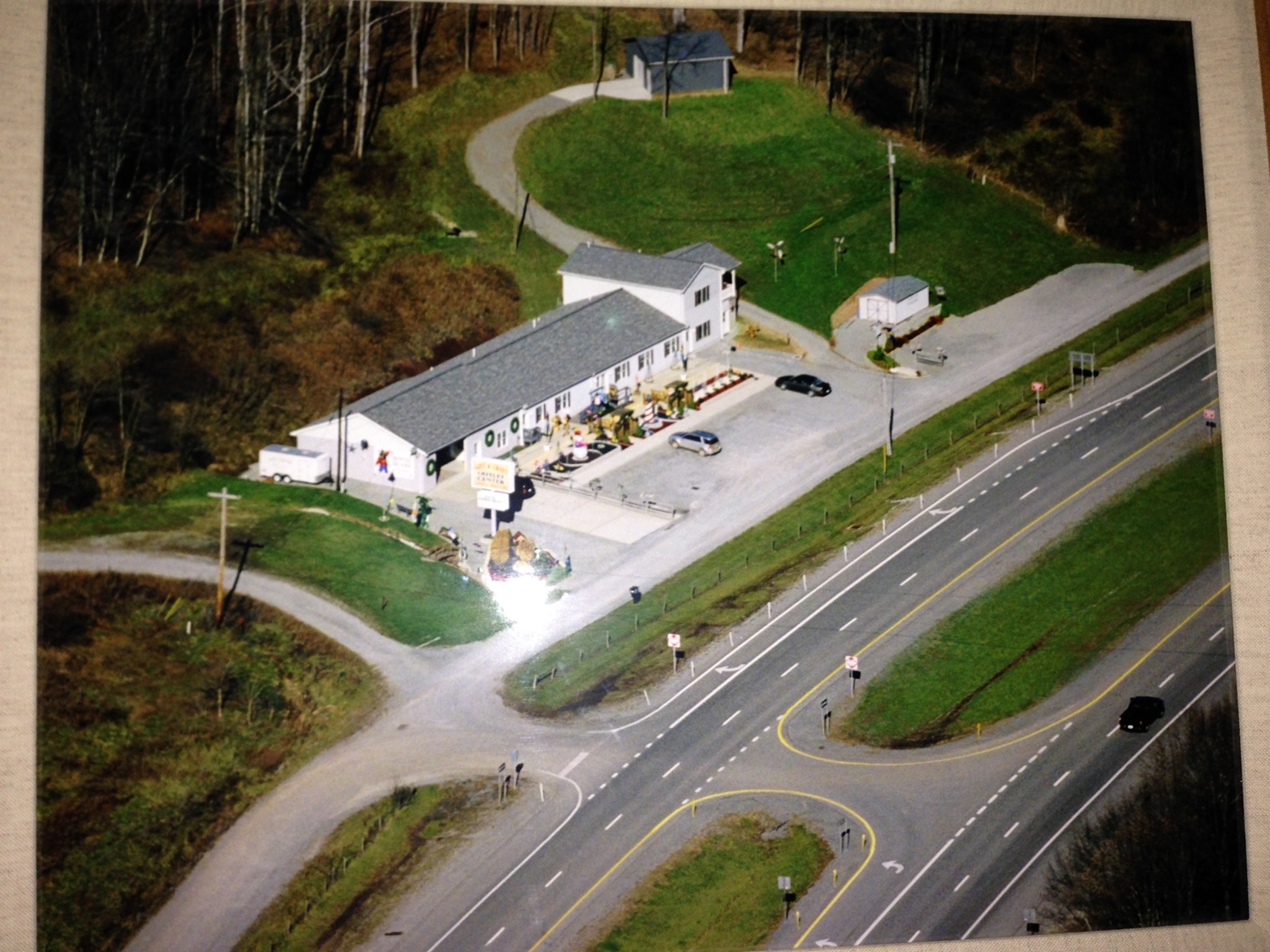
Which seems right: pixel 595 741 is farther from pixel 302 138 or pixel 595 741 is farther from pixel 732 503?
pixel 302 138

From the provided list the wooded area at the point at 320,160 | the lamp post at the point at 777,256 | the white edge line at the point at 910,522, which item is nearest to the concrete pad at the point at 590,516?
the white edge line at the point at 910,522

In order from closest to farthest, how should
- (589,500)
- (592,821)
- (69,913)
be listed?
(69,913), (592,821), (589,500)

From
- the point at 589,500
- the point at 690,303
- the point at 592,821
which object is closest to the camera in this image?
the point at 592,821

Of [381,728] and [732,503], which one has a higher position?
[732,503]

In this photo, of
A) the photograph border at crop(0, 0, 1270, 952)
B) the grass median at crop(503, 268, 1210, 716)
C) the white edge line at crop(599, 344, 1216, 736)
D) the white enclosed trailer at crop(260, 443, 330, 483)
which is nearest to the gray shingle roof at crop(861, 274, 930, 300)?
the grass median at crop(503, 268, 1210, 716)

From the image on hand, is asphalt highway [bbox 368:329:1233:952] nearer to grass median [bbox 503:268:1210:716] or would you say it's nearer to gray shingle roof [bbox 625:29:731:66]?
grass median [bbox 503:268:1210:716]

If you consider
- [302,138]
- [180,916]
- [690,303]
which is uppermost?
[302,138]

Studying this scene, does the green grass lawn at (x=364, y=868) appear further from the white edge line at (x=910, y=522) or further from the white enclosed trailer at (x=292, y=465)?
the white enclosed trailer at (x=292, y=465)

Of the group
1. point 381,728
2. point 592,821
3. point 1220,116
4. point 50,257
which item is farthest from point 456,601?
point 1220,116
